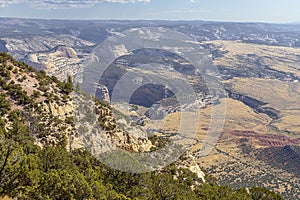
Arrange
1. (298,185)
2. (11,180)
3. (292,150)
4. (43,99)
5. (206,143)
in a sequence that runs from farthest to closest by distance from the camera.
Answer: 1. (206,143)
2. (292,150)
3. (298,185)
4. (43,99)
5. (11,180)

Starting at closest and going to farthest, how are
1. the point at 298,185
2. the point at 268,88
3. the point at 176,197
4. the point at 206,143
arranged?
1. the point at 176,197
2. the point at 298,185
3. the point at 206,143
4. the point at 268,88

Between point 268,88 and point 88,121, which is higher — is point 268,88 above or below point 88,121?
below

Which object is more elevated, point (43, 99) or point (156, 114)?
point (43, 99)

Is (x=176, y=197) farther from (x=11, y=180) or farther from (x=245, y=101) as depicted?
(x=245, y=101)

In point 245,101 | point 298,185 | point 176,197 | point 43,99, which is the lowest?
point 245,101

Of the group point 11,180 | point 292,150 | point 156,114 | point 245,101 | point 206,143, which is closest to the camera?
point 11,180

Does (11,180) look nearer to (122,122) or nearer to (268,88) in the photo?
(122,122)

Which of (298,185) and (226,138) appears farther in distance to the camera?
(226,138)

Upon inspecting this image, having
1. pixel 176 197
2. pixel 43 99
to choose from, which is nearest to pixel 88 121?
pixel 43 99

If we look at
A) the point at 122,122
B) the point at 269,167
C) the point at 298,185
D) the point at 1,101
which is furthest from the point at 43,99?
the point at 269,167
